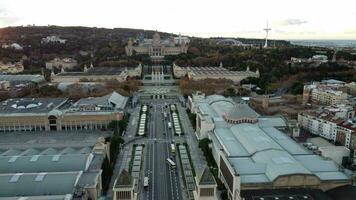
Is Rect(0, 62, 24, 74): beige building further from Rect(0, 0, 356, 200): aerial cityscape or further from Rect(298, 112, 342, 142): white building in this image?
Rect(298, 112, 342, 142): white building

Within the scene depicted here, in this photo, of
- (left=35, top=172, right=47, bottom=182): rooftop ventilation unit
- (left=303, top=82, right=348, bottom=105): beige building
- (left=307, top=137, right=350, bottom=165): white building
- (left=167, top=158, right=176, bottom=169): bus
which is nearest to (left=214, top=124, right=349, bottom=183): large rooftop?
(left=307, top=137, right=350, bottom=165): white building

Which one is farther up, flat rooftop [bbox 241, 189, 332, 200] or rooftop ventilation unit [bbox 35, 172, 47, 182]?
rooftop ventilation unit [bbox 35, 172, 47, 182]

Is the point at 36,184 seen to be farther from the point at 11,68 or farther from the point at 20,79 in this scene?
the point at 11,68

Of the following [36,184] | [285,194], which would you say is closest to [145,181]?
[36,184]

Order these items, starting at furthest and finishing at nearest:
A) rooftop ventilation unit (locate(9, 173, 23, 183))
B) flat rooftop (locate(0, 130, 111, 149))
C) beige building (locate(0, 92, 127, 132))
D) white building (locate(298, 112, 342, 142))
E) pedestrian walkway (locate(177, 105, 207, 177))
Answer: beige building (locate(0, 92, 127, 132))
white building (locate(298, 112, 342, 142))
flat rooftop (locate(0, 130, 111, 149))
pedestrian walkway (locate(177, 105, 207, 177))
rooftop ventilation unit (locate(9, 173, 23, 183))

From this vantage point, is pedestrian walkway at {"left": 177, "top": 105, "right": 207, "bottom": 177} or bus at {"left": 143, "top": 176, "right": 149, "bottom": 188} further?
pedestrian walkway at {"left": 177, "top": 105, "right": 207, "bottom": 177}

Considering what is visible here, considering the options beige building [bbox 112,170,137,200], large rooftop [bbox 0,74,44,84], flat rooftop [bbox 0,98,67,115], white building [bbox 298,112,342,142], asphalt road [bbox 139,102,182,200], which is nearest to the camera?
beige building [bbox 112,170,137,200]

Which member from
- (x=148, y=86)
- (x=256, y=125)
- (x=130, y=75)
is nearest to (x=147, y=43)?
(x=130, y=75)

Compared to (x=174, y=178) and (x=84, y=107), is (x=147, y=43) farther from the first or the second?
(x=174, y=178)

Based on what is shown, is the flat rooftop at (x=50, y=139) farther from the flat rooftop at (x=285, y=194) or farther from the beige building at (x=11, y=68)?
the beige building at (x=11, y=68)
